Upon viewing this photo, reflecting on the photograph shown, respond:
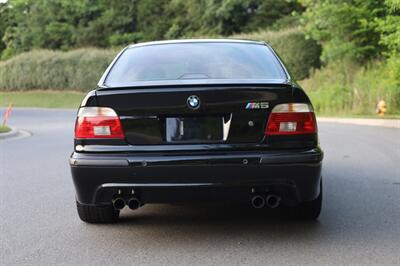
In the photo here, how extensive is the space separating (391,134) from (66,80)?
3625 cm

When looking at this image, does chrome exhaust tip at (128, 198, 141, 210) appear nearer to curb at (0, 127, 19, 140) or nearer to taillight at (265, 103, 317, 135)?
taillight at (265, 103, 317, 135)

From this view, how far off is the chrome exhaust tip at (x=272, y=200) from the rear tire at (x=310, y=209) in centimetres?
65

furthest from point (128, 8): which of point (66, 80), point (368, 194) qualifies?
point (368, 194)

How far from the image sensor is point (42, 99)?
44.8 m

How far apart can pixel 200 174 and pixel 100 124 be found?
0.84 m

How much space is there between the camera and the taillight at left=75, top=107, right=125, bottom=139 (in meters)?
4.71

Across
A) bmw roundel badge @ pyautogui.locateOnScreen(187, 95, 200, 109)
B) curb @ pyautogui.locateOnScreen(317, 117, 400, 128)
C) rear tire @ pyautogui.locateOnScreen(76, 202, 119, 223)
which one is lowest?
curb @ pyautogui.locateOnScreen(317, 117, 400, 128)

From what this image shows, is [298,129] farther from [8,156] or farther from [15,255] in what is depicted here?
[8,156]

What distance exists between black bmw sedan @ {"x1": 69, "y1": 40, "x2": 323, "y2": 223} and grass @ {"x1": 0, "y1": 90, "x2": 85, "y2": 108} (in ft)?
119

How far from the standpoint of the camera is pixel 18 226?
562cm

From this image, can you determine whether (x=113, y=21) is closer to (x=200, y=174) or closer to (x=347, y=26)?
(x=347, y=26)

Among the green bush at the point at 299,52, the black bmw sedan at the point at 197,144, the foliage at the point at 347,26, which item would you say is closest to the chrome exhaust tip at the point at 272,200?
the black bmw sedan at the point at 197,144

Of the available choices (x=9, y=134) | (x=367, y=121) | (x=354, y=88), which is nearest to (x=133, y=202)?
(x=9, y=134)

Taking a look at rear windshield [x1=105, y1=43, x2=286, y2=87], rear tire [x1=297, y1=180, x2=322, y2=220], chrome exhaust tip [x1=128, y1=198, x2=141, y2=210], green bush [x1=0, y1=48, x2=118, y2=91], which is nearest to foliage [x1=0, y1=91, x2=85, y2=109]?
green bush [x1=0, y1=48, x2=118, y2=91]
